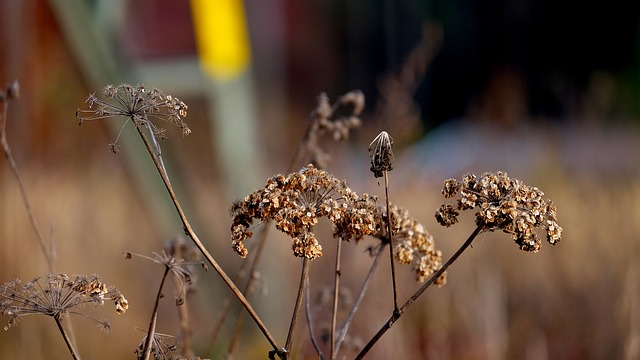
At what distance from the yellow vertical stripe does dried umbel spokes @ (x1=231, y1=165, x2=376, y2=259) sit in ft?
10.7

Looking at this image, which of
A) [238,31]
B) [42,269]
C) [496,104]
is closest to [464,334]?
[42,269]

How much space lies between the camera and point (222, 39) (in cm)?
470

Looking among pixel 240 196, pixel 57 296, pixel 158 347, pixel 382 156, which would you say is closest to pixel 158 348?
pixel 158 347

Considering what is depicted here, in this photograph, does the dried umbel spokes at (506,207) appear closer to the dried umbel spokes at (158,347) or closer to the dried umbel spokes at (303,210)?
the dried umbel spokes at (303,210)

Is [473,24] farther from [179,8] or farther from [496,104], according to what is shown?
[496,104]

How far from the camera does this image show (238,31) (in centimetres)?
485

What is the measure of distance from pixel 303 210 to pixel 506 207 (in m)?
0.24

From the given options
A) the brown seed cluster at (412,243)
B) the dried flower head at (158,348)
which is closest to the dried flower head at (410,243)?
the brown seed cluster at (412,243)

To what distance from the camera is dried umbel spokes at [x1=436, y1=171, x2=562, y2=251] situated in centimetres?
100

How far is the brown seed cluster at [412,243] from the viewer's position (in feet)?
3.75

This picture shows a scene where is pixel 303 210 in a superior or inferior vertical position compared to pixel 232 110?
inferior

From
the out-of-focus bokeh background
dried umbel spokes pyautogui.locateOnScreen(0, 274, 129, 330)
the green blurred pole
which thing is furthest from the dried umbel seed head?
the green blurred pole

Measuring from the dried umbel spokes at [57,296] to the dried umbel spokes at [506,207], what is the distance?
416mm

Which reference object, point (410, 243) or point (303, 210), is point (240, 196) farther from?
point (303, 210)
